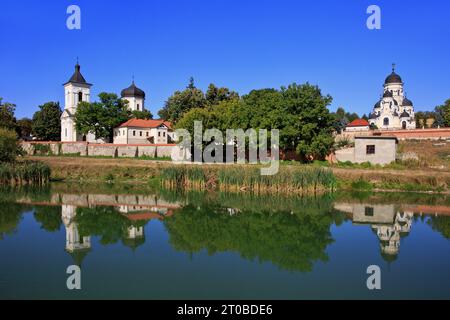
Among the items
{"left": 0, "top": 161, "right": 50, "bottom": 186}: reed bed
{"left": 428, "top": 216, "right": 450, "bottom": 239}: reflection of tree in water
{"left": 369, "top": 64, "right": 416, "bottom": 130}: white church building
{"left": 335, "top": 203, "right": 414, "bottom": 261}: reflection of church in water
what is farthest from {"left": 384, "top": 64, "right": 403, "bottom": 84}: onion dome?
{"left": 0, "top": 161, "right": 50, "bottom": 186}: reed bed

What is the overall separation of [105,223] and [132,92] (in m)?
47.1

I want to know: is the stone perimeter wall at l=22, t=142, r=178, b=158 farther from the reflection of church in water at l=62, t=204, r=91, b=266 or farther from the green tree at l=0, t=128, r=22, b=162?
the reflection of church in water at l=62, t=204, r=91, b=266

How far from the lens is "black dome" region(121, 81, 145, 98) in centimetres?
6075

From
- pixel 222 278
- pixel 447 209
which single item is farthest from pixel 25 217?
pixel 447 209

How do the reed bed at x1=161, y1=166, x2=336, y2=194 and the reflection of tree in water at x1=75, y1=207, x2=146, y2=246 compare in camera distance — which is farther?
the reed bed at x1=161, y1=166, x2=336, y2=194

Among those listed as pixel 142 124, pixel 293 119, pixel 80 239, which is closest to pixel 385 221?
pixel 80 239

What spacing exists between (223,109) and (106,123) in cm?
1764

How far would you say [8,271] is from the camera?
948 cm

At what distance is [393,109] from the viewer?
6197cm

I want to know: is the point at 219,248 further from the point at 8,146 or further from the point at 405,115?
the point at 405,115

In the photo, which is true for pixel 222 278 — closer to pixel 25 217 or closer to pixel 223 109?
pixel 25 217

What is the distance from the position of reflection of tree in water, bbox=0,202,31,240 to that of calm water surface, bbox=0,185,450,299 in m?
0.05
